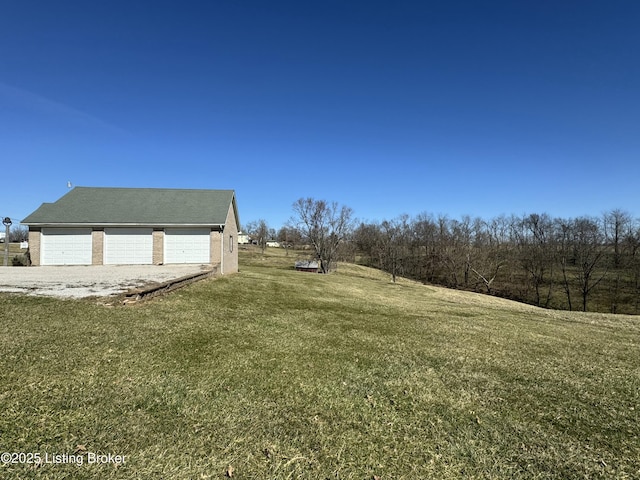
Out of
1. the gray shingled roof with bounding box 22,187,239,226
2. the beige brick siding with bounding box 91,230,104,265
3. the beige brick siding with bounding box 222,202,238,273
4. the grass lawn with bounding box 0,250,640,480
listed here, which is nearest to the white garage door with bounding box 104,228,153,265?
the beige brick siding with bounding box 91,230,104,265

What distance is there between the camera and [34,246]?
16328mm

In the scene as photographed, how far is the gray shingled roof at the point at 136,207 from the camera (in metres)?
16.6

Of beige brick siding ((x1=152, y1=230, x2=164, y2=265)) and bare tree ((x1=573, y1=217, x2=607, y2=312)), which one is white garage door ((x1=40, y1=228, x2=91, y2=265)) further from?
bare tree ((x1=573, y1=217, x2=607, y2=312))

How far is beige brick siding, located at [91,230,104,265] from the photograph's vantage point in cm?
1653

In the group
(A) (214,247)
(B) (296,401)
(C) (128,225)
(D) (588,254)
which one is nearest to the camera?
(B) (296,401)

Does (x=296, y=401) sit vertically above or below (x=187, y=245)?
below

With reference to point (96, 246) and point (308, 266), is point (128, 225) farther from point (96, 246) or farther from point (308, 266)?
point (308, 266)

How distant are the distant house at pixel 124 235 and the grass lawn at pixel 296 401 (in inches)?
396

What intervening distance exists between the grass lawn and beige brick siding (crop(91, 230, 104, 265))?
1097 cm

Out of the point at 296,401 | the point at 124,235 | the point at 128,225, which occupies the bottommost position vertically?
the point at 296,401

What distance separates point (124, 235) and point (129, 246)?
Result: 66 cm

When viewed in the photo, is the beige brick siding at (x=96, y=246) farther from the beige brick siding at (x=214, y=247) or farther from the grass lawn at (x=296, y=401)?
the grass lawn at (x=296, y=401)

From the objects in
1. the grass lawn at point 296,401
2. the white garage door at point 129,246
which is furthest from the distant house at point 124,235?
the grass lawn at point 296,401

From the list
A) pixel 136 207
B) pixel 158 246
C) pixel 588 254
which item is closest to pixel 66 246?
pixel 136 207
